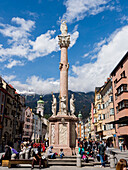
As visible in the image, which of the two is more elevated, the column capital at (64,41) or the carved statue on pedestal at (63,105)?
the column capital at (64,41)

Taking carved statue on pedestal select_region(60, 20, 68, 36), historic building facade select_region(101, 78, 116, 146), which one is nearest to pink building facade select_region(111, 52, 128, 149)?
historic building facade select_region(101, 78, 116, 146)

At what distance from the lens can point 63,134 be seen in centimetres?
1819

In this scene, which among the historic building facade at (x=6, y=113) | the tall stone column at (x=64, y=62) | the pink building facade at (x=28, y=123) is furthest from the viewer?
the pink building facade at (x=28, y=123)

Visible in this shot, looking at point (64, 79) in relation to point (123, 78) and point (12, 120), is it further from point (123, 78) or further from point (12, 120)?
point (12, 120)

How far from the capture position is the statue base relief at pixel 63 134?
17.8 m

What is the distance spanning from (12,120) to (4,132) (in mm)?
6751

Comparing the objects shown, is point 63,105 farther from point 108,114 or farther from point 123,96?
point 108,114

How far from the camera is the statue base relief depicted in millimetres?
17828

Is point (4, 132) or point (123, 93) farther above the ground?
point (123, 93)

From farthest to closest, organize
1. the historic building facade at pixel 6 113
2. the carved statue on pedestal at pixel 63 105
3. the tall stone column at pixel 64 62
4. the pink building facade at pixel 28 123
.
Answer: the pink building facade at pixel 28 123 < the historic building facade at pixel 6 113 < the tall stone column at pixel 64 62 < the carved statue on pedestal at pixel 63 105

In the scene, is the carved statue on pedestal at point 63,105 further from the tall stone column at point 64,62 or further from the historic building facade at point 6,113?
the historic building facade at point 6,113

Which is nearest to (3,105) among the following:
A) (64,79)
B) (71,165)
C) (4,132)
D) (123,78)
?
(4,132)

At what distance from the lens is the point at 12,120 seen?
156 feet

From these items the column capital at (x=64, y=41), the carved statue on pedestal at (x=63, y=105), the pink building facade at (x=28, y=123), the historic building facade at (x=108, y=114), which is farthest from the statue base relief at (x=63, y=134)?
the pink building facade at (x=28, y=123)
